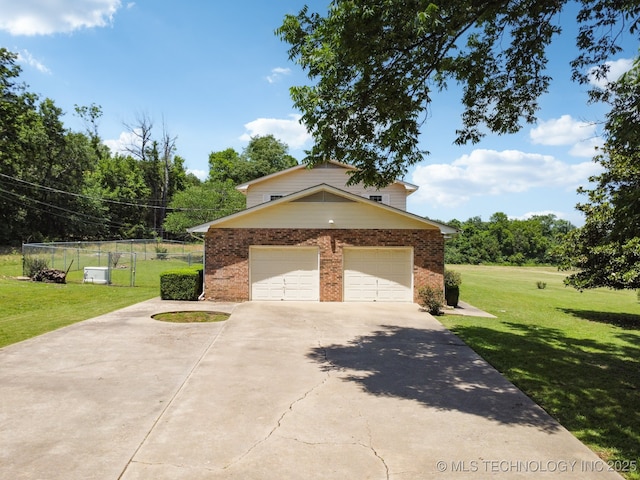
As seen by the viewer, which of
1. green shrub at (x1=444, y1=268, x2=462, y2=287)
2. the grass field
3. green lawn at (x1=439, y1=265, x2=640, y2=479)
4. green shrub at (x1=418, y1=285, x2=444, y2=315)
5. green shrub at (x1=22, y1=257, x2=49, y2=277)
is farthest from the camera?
green shrub at (x1=22, y1=257, x2=49, y2=277)

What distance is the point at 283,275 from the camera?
16438 mm

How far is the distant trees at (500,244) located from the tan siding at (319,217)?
167ft

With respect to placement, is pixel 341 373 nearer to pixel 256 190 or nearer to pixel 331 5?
pixel 331 5

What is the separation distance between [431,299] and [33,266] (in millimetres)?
19868

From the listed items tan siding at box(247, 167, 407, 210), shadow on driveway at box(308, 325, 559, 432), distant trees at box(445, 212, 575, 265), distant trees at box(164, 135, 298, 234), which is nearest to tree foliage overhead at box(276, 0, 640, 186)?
shadow on driveway at box(308, 325, 559, 432)

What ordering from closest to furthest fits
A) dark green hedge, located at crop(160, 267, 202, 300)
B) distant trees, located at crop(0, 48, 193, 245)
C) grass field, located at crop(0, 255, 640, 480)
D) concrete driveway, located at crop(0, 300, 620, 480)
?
concrete driveway, located at crop(0, 300, 620, 480)
grass field, located at crop(0, 255, 640, 480)
dark green hedge, located at crop(160, 267, 202, 300)
distant trees, located at crop(0, 48, 193, 245)

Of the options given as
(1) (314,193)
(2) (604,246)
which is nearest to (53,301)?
(1) (314,193)

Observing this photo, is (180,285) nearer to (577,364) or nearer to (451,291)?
(451,291)

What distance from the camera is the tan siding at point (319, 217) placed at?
16266 mm

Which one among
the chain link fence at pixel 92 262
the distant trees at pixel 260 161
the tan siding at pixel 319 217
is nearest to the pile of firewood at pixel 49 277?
the chain link fence at pixel 92 262

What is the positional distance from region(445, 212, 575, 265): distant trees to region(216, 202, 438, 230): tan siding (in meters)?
50.8

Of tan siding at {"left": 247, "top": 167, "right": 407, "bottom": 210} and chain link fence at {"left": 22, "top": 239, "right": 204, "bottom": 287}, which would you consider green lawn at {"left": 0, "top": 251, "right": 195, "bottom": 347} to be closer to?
chain link fence at {"left": 22, "top": 239, "right": 204, "bottom": 287}

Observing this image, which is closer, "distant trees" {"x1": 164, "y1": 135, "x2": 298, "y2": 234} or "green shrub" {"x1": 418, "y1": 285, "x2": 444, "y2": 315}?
"green shrub" {"x1": 418, "y1": 285, "x2": 444, "y2": 315}

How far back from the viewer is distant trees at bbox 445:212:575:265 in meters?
67.3
